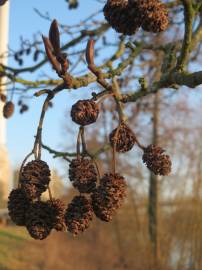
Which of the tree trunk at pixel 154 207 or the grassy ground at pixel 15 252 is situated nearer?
the tree trunk at pixel 154 207

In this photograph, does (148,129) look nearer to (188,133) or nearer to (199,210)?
(188,133)

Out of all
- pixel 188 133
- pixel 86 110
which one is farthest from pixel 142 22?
pixel 188 133

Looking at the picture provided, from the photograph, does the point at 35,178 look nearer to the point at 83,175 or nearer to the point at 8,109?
the point at 83,175

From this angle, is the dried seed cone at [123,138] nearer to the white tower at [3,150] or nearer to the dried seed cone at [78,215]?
the dried seed cone at [78,215]

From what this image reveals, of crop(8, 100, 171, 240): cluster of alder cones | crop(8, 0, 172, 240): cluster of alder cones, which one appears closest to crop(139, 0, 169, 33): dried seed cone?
crop(8, 0, 172, 240): cluster of alder cones

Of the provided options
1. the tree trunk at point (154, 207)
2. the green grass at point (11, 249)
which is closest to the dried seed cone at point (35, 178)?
the tree trunk at point (154, 207)

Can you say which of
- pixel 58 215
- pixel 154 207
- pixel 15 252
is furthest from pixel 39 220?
pixel 15 252

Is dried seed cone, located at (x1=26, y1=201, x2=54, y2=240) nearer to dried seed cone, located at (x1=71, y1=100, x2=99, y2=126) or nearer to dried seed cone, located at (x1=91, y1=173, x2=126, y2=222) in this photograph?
dried seed cone, located at (x1=91, y1=173, x2=126, y2=222)
